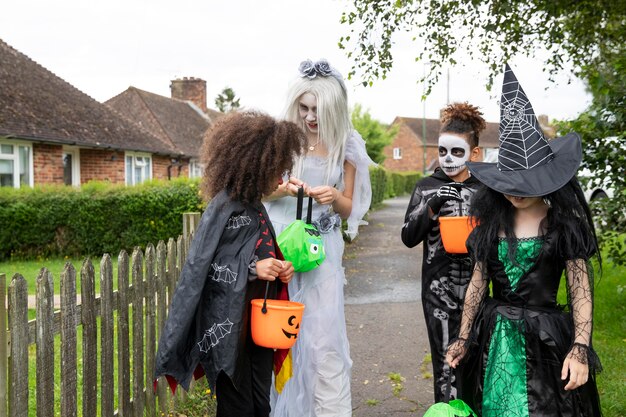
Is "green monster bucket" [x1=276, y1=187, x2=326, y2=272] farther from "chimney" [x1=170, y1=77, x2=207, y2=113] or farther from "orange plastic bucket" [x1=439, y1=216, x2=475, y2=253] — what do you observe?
"chimney" [x1=170, y1=77, x2=207, y2=113]

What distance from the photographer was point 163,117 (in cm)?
3156

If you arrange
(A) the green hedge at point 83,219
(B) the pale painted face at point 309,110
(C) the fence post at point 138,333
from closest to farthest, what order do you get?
(B) the pale painted face at point 309,110 → (C) the fence post at point 138,333 → (A) the green hedge at point 83,219

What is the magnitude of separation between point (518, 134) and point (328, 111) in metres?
1.16

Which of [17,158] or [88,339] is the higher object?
[17,158]

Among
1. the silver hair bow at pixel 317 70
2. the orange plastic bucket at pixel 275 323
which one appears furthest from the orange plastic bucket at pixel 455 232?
the silver hair bow at pixel 317 70

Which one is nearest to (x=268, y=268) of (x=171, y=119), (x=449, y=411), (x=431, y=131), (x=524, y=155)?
(x=449, y=411)

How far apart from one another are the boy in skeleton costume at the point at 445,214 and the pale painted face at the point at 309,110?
2.21ft

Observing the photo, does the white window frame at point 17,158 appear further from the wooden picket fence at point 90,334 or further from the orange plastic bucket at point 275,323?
the orange plastic bucket at point 275,323

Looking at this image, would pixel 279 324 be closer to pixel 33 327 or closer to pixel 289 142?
pixel 289 142

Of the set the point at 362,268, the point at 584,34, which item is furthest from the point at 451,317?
the point at 362,268

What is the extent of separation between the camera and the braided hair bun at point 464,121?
129 inches

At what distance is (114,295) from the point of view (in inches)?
136

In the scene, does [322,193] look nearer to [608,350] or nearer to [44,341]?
[44,341]

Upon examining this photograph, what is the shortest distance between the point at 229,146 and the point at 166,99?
33378 millimetres
